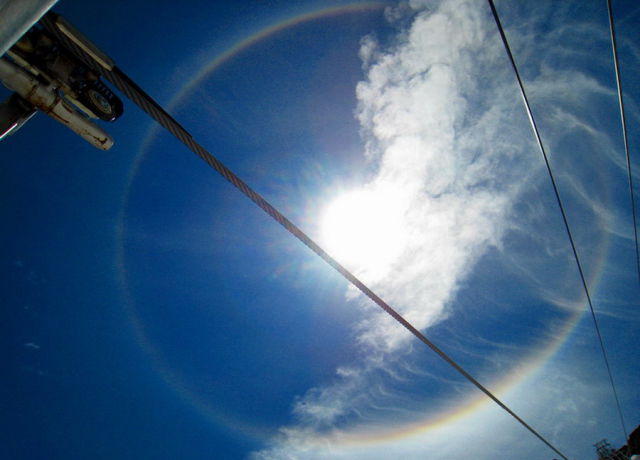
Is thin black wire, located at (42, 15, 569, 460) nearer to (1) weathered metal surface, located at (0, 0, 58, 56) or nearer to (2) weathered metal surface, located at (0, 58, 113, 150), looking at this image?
(2) weathered metal surface, located at (0, 58, 113, 150)

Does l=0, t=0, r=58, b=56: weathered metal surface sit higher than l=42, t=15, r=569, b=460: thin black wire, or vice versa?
l=42, t=15, r=569, b=460: thin black wire

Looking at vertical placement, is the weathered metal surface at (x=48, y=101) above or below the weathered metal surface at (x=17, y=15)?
above

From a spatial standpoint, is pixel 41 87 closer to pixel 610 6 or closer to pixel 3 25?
pixel 3 25

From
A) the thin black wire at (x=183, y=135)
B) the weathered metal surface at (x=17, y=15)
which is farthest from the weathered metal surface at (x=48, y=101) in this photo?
the weathered metal surface at (x=17, y=15)

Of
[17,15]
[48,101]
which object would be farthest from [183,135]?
[17,15]


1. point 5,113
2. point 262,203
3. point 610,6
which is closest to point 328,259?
point 262,203

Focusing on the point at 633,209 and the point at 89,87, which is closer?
the point at 89,87

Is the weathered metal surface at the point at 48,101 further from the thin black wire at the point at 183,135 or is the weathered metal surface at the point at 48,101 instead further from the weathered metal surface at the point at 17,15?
the weathered metal surface at the point at 17,15

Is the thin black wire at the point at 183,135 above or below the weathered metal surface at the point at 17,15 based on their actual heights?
above

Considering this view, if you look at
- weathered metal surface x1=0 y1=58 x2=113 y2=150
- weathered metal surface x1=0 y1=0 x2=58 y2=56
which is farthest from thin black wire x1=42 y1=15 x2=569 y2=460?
weathered metal surface x1=0 y1=0 x2=58 y2=56

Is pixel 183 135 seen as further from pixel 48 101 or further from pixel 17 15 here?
pixel 17 15

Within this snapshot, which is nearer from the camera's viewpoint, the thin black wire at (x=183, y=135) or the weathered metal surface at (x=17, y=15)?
the weathered metal surface at (x=17, y=15)
